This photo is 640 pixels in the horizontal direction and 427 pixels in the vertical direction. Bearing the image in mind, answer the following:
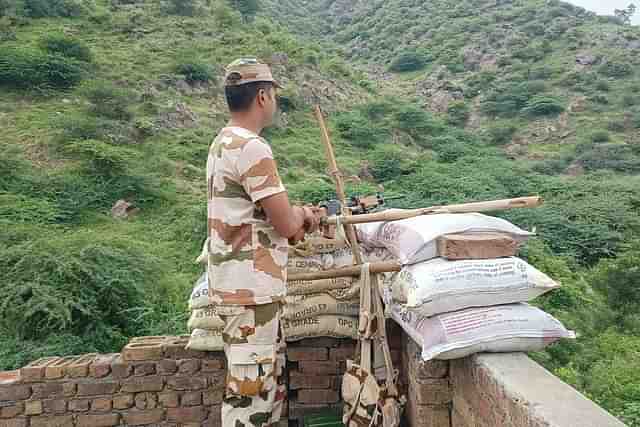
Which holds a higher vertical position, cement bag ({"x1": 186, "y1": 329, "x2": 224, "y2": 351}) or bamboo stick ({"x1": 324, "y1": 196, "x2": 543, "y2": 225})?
bamboo stick ({"x1": 324, "y1": 196, "x2": 543, "y2": 225})

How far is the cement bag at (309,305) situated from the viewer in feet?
8.26

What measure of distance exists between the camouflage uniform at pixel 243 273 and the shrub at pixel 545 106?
2152cm

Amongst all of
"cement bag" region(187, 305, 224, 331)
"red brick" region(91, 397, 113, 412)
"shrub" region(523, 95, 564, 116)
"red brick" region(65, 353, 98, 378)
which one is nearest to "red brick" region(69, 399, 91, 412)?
"red brick" region(91, 397, 113, 412)

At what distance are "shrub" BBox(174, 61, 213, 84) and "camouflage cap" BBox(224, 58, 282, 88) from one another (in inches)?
569

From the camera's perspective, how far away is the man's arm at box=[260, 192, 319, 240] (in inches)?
70.5

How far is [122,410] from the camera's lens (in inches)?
105

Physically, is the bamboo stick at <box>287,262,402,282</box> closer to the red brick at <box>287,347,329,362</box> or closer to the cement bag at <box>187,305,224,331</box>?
the cement bag at <box>187,305,224,331</box>

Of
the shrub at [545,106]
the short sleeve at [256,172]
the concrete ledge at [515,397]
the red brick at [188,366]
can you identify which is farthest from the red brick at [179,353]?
the shrub at [545,106]

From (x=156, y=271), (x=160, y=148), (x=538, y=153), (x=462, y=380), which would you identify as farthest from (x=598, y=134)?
(x=462, y=380)

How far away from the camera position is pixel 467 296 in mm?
1886

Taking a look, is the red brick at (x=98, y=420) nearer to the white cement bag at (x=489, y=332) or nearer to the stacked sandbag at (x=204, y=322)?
→ the stacked sandbag at (x=204, y=322)

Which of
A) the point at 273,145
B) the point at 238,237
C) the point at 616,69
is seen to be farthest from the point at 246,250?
the point at 616,69

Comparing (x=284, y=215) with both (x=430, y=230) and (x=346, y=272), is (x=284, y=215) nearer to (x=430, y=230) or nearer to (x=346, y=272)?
(x=346, y=272)

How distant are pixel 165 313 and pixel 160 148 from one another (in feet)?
24.0
